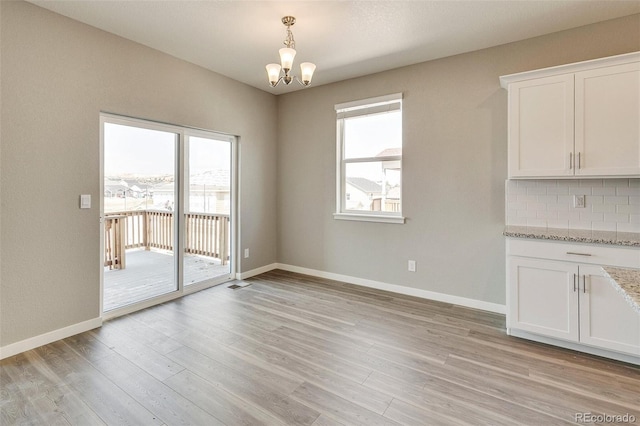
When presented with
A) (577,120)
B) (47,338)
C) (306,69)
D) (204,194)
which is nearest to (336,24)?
(306,69)

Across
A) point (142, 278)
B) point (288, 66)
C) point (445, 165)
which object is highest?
point (288, 66)

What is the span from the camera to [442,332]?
284 centimetres

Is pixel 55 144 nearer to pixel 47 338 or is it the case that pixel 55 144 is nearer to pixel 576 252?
pixel 47 338

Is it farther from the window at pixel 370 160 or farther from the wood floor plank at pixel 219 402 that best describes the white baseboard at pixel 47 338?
the window at pixel 370 160

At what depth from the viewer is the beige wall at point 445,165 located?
3117 millimetres

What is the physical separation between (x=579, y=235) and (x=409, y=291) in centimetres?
183

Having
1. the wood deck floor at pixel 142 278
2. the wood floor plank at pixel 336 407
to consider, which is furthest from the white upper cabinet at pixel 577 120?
the wood deck floor at pixel 142 278

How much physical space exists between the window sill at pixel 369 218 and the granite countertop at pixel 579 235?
49.6 inches

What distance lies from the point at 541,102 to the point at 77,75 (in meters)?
4.12

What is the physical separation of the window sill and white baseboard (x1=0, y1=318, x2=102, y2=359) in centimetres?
294

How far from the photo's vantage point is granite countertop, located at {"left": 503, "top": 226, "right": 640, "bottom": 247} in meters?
2.33

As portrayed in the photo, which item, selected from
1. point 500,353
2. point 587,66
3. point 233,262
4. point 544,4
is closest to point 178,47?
point 233,262

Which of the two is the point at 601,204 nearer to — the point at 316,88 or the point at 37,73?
the point at 316,88

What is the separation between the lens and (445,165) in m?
3.57
